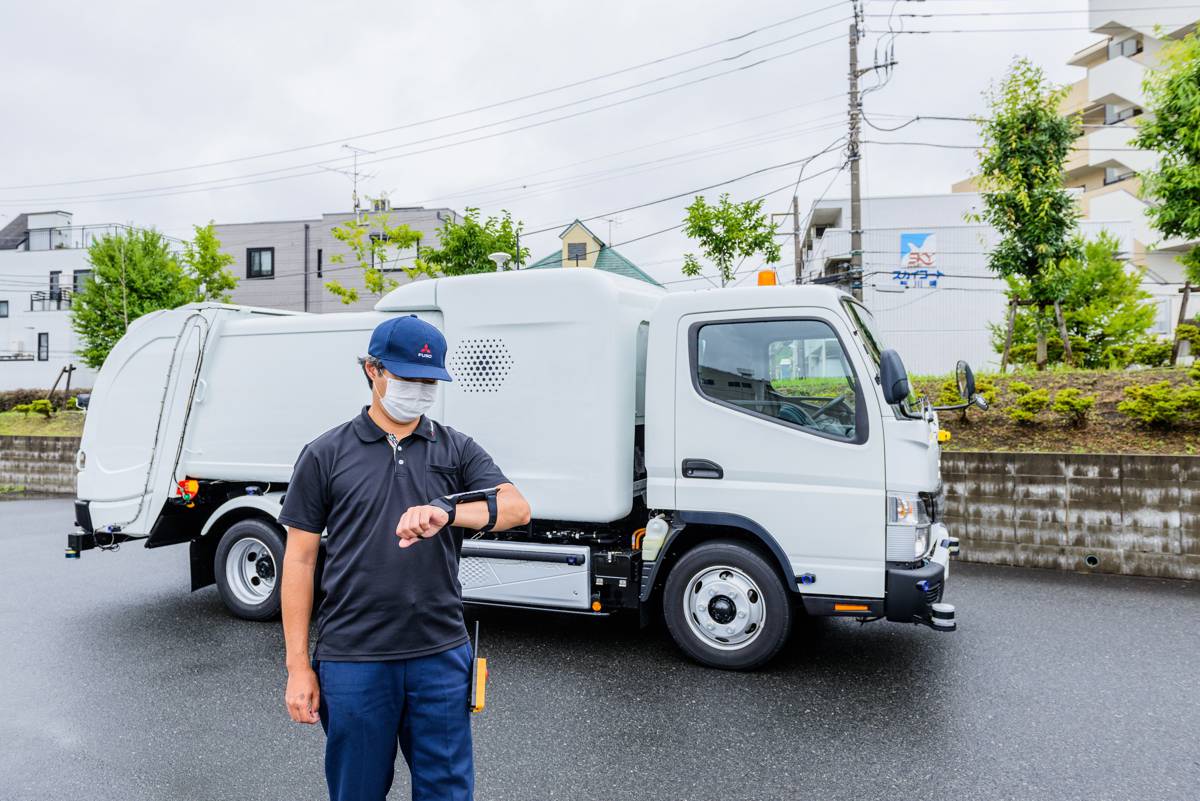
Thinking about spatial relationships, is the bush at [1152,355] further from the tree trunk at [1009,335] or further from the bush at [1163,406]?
the bush at [1163,406]

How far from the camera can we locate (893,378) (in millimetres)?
4230

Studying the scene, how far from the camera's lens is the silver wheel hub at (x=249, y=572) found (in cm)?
595

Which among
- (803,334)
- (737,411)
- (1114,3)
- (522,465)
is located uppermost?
(1114,3)

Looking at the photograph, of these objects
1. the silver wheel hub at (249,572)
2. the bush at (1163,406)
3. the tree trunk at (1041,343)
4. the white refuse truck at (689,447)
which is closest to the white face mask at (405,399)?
the white refuse truck at (689,447)

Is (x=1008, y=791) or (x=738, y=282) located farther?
(x=738, y=282)

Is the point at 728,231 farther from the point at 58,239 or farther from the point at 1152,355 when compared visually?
the point at 58,239

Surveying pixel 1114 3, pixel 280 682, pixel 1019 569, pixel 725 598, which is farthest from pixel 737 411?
pixel 1114 3

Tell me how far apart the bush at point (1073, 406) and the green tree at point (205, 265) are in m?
28.9

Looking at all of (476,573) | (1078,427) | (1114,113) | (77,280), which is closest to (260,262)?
(77,280)

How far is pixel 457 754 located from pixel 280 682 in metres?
2.98

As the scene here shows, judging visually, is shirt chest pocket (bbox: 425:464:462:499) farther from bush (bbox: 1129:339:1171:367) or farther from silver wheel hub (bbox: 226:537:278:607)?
bush (bbox: 1129:339:1171:367)

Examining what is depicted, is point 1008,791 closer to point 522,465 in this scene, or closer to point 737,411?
point 737,411

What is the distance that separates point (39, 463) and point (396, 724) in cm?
1717

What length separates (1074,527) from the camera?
741 centimetres
